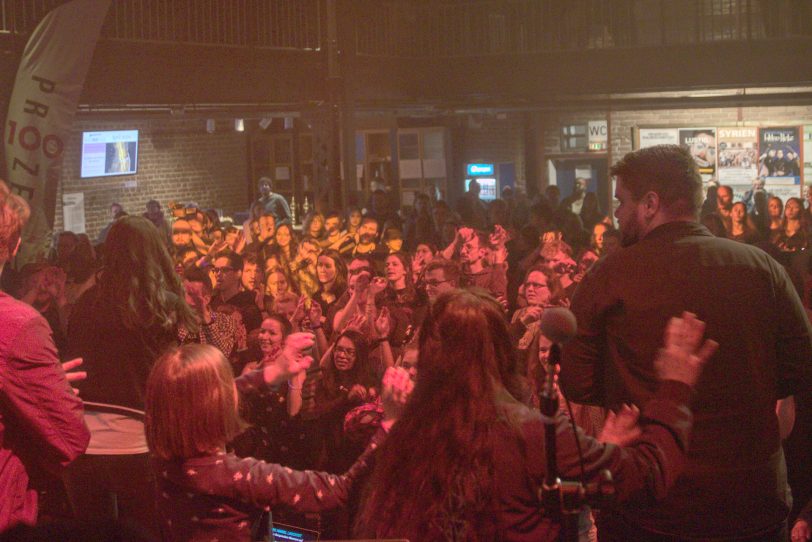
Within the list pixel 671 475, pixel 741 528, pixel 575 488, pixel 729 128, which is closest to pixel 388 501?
pixel 575 488

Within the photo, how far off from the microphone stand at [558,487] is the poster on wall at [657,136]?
61.4ft

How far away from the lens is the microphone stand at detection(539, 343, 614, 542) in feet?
6.50

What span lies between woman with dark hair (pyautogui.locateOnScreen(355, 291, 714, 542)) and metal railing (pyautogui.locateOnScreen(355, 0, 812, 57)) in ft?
41.2

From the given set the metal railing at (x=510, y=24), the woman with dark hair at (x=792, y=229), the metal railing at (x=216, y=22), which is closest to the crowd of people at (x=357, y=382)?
the woman with dark hair at (x=792, y=229)

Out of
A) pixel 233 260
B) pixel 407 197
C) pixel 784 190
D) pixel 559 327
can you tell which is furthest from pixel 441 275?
pixel 407 197

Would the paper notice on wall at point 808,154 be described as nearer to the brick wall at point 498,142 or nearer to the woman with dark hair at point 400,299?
the brick wall at point 498,142

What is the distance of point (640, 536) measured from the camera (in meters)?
2.72

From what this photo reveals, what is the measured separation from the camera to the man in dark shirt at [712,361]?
2643mm

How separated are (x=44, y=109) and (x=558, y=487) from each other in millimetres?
8339

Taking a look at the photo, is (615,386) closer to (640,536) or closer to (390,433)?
(640,536)

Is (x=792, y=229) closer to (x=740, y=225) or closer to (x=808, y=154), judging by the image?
(x=740, y=225)

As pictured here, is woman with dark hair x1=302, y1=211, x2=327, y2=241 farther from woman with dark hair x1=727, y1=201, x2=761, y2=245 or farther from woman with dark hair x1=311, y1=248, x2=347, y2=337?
woman with dark hair x1=727, y1=201, x2=761, y2=245

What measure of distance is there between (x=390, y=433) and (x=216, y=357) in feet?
2.21

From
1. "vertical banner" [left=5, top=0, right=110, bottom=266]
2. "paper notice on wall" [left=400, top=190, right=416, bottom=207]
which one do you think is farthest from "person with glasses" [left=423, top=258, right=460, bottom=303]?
"paper notice on wall" [left=400, top=190, right=416, bottom=207]
